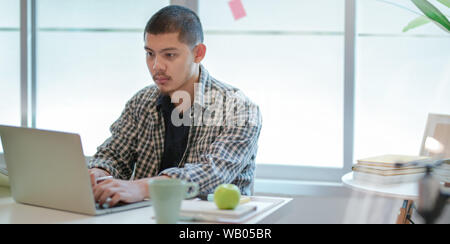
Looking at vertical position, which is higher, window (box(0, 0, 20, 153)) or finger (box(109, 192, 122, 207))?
window (box(0, 0, 20, 153))

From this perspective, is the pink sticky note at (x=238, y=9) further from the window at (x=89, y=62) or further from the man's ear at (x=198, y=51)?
the man's ear at (x=198, y=51)

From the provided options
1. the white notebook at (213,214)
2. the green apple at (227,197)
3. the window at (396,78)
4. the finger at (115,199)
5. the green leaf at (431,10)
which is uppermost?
the green leaf at (431,10)

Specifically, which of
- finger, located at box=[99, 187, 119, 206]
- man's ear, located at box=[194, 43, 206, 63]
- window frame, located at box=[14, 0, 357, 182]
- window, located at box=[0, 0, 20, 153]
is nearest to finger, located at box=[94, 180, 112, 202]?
finger, located at box=[99, 187, 119, 206]

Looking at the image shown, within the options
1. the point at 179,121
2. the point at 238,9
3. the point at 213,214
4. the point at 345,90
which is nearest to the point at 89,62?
the point at 238,9

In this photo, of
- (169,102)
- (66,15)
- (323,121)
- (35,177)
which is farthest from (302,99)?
(35,177)

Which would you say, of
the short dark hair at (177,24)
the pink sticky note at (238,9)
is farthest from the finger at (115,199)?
the pink sticky note at (238,9)

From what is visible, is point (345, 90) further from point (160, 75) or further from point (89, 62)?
point (89, 62)

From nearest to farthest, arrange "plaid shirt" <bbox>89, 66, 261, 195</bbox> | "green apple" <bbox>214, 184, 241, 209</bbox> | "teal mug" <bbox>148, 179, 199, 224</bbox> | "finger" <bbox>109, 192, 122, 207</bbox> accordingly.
Result: "teal mug" <bbox>148, 179, 199, 224</bbox> < "green apple" <bbox>214, 184, 241, 209</bbox> < "finger" <bbox>109, 192, 122, 207</bbox> < "plaid shirt" <bbox>89, 66, 261, 195</bbox>

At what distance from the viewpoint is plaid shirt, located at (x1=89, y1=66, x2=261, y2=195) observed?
1.68 m

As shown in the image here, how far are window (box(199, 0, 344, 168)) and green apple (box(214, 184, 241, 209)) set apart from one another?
59.1 inches

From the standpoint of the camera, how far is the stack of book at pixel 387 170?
68.4 inches

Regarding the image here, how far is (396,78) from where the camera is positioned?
2.51 meters

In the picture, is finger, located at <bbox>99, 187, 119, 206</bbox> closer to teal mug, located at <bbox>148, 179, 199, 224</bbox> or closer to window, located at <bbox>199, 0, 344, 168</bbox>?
teal mug, located at <bbox>148, 179, 199, 224</bbox>

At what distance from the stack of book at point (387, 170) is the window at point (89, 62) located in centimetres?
143
